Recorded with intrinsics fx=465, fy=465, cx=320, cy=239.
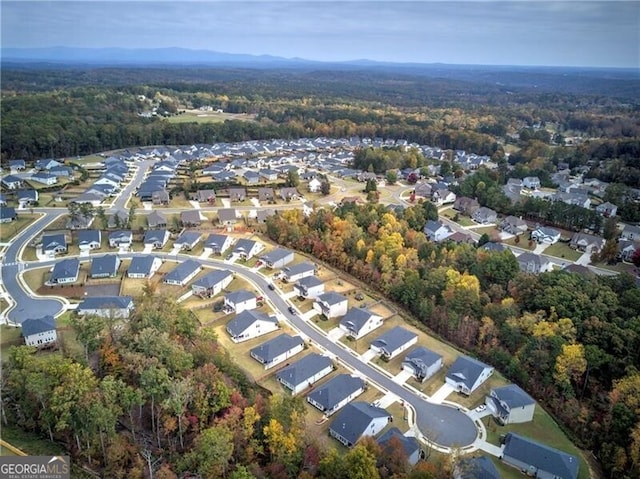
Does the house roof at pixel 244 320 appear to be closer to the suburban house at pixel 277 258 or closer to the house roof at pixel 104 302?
the house roof at pixel 104 302

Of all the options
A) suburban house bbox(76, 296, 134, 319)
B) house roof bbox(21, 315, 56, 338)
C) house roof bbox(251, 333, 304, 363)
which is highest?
house roof bbox(21, 315, 56, 338)

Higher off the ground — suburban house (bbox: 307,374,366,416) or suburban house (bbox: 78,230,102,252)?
suburban house (bbox: 78,230,102,252)

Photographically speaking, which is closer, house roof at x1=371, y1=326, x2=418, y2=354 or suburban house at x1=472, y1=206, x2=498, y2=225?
house roof at x1=371, y1=326, x2=418, y2=354

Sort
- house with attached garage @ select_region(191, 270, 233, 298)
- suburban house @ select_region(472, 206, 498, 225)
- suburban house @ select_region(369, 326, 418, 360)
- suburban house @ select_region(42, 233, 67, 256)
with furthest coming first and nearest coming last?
suburban house @ select_region(472, 206, 498, 225) → suburban house @ select_region(42, 233, 67, 256) → house with attached garage @ select_region(191, 270, 233, 298) → suburban house @ select_region(369, 326, 418, 360)

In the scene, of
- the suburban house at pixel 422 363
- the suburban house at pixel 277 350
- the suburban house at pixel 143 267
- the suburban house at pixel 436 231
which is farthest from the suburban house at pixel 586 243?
the suburban house at pixel 143 267

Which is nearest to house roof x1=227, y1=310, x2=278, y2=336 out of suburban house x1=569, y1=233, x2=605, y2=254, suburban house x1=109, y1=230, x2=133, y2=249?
suburban house x1=109, y1=230, x2=133, y2=249

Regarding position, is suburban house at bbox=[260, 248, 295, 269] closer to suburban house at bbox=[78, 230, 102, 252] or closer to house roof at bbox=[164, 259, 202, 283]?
house roof at bbox=[164, 259, 202, 283]

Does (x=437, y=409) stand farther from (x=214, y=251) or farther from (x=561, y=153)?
(x=561, y=153)
